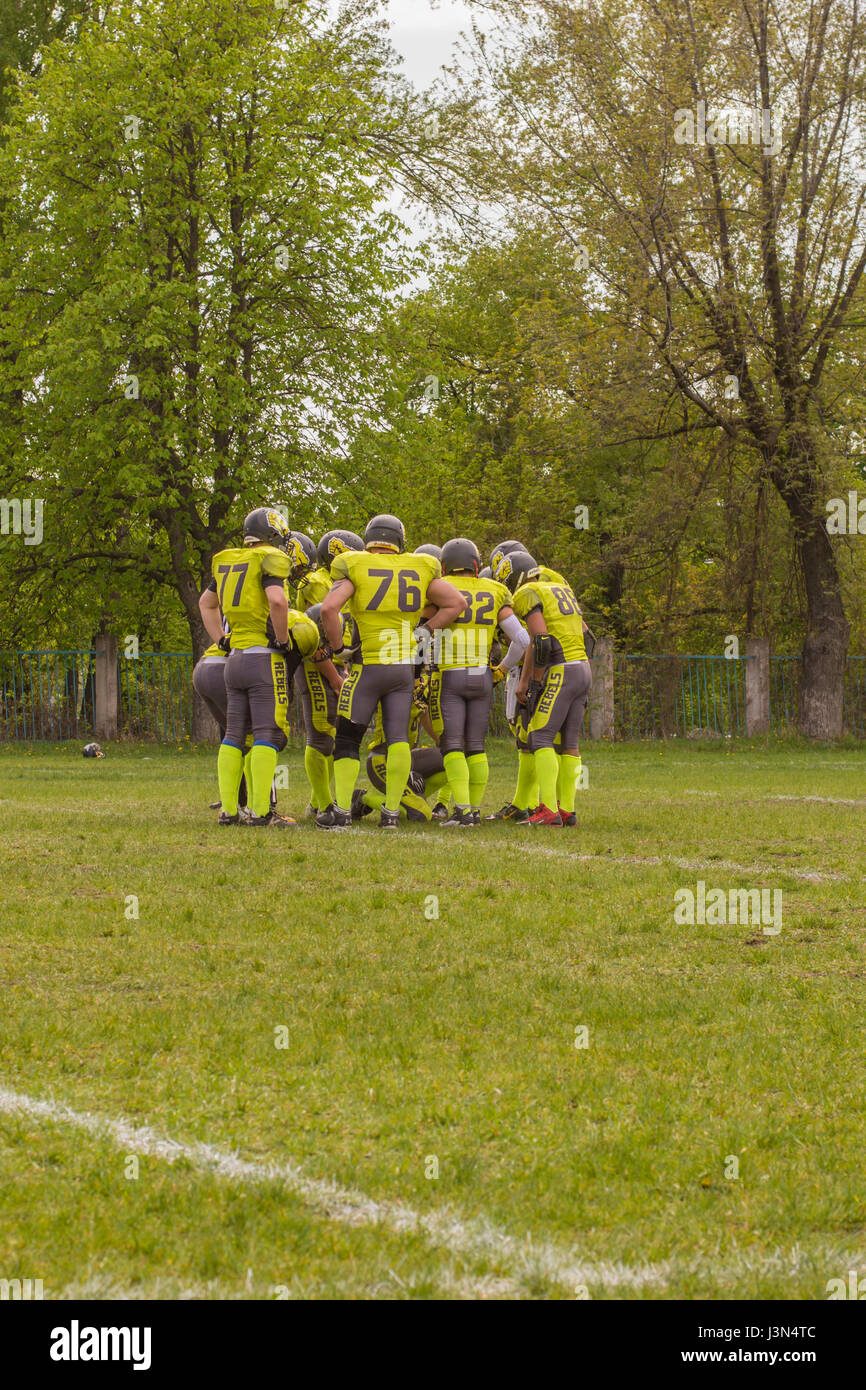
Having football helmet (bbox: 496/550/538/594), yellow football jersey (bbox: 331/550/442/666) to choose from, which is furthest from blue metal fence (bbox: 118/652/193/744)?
yellow football jersey (bbox: 331/550/442/666)

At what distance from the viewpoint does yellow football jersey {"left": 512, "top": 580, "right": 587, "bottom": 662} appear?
12.7m

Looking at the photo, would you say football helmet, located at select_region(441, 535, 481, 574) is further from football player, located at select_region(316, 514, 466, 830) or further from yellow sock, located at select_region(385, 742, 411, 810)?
yellow sock, located at select_region(385, 742, 411, 810)

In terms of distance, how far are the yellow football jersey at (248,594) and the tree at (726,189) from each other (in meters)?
14.7

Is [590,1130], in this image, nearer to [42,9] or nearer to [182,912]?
[182,912]

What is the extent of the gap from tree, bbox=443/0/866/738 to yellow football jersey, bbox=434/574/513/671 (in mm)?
13357

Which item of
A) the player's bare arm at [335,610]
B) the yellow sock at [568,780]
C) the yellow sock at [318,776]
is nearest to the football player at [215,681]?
the yellow sock at [318,776]

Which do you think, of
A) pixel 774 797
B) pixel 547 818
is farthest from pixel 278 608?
pixel 774 797

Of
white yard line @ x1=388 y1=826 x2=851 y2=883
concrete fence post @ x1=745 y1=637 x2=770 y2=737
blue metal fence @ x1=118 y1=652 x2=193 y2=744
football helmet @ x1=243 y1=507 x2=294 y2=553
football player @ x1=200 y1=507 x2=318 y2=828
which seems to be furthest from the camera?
concrete fence post @ x1=745 y1=637 x2=770 y2=737

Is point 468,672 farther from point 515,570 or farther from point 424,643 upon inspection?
point 515,570

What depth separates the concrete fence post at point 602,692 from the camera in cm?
2936

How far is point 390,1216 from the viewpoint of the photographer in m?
3.53

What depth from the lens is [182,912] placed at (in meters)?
7.56
